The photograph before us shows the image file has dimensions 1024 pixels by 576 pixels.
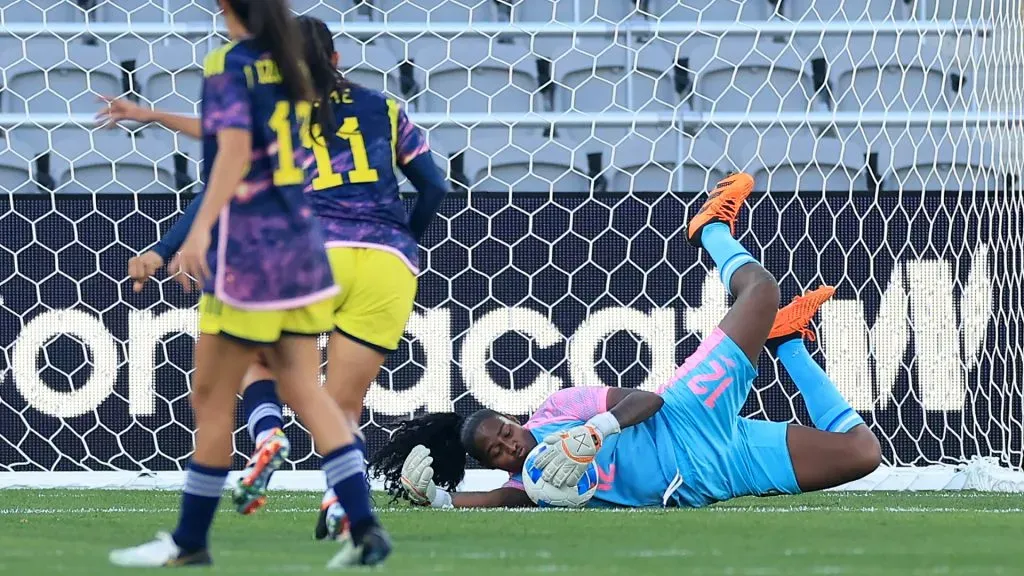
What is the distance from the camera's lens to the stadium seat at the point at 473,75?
6996mm

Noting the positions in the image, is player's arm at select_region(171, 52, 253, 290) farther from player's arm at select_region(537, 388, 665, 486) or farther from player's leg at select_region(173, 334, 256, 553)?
player's arm at select_region(537, 388, 665, 486)

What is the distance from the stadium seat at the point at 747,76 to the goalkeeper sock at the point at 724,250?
5.91ft

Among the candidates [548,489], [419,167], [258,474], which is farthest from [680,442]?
[258,474]

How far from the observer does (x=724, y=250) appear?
516 cm

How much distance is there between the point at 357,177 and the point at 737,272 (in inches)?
61.6

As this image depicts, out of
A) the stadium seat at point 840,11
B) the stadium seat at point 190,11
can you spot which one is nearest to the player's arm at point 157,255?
the stadium seat at point 190,11

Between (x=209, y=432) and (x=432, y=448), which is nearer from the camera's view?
(x=209, y=432)

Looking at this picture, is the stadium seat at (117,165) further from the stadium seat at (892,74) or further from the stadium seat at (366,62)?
the stadium seat at (892,74)

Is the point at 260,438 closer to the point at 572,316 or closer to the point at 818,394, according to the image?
the point at 818,394

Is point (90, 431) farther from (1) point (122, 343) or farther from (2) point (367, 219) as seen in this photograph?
(2) point (367, 219)

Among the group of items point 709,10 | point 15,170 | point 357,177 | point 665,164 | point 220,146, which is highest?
point 709,10

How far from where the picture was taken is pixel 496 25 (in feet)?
22.1

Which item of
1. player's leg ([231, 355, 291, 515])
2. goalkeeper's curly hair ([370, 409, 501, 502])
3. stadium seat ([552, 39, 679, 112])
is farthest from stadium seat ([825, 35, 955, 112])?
player's leg ([231, 355, 291, 515])

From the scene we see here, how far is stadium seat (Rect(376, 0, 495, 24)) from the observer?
23.2ft
